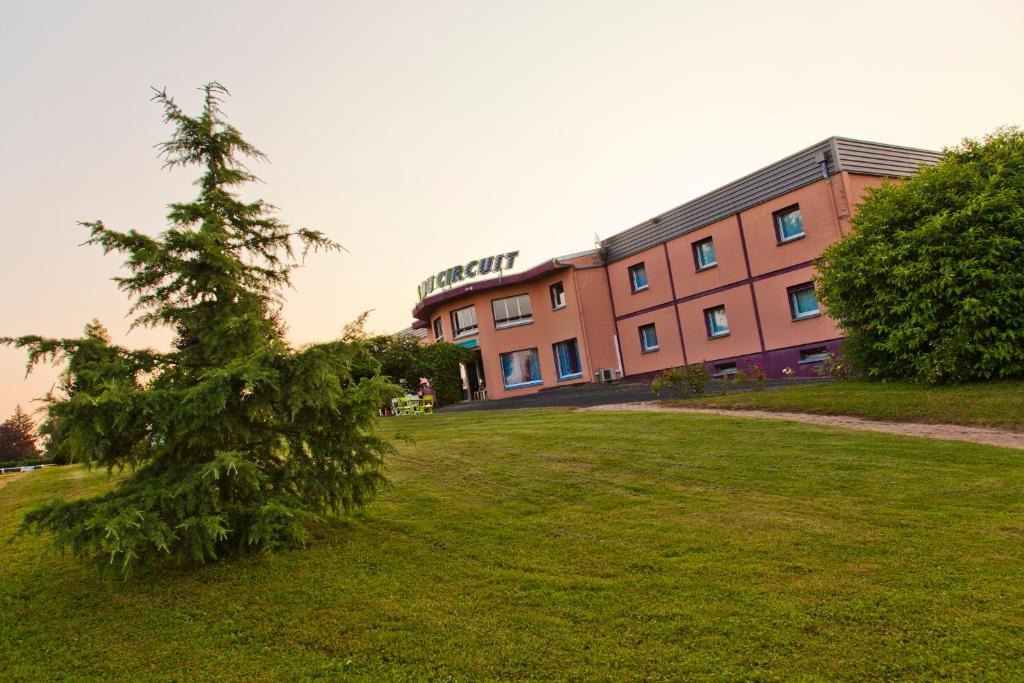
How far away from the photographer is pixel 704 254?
89.6 feet

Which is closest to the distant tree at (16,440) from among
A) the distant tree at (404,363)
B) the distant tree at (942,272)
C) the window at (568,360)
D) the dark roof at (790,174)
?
the distant tree at (404,363)

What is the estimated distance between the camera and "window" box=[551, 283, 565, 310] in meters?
32.3

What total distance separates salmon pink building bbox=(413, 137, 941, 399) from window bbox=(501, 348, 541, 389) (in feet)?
0.17

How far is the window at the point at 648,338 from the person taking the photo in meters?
29.9

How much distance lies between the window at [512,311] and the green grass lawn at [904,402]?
58.0ft

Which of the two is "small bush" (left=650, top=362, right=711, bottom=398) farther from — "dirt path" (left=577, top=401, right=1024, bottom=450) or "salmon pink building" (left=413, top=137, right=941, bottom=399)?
"salmon pink building" (left=413, top=137, right=941, bottom=399)

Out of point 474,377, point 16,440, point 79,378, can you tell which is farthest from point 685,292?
point 16,440

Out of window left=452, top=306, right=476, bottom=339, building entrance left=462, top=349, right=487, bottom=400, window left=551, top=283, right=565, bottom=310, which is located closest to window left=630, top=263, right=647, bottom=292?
window left=551, top=283, right=565, bottom=310

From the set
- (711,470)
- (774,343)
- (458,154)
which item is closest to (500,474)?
(711,470)

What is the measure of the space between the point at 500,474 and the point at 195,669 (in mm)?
5494

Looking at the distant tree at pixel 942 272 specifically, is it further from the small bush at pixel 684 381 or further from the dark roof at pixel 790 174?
the dark roof at pixel 790 174

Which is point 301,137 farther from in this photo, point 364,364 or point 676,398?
point 676,398

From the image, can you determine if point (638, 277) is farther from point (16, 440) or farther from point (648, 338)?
point (16, 440)

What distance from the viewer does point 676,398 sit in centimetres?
1816
